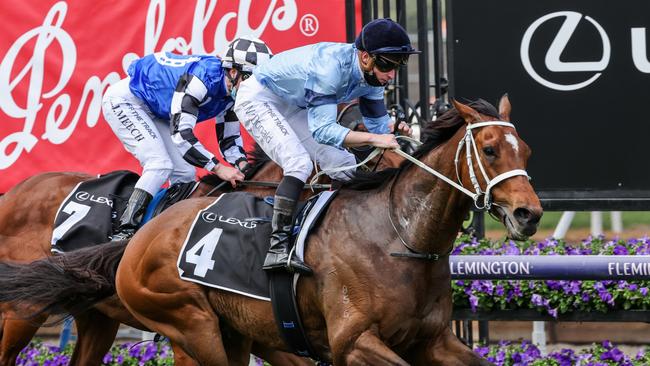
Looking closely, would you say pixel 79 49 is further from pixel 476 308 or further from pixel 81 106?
pixel 476 308

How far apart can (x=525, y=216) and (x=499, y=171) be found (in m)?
0.23

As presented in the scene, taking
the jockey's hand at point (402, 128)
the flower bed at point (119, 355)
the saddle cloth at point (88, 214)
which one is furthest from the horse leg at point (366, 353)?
the flower bed at point (119, 355)

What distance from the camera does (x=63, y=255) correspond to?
5.72 meters

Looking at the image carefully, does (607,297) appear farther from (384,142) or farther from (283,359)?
(384,142)

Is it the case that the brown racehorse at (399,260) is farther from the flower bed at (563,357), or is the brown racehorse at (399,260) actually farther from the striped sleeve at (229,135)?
the flower bed at (563,357)

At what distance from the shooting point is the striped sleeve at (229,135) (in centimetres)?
662

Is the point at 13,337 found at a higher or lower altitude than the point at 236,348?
lower

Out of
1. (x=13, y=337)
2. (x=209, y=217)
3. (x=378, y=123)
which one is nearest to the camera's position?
(x=209, y=217)

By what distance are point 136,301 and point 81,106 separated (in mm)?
2440

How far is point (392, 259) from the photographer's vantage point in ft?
15.9

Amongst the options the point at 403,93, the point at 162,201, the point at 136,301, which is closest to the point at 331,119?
the point at 136,301

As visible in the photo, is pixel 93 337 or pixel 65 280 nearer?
pixel 65 280

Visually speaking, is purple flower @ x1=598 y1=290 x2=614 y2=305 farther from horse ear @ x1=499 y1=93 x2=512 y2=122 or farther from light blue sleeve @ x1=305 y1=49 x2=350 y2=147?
light blue sleeve @ x1=305 y1=49 x2=350 y2=147

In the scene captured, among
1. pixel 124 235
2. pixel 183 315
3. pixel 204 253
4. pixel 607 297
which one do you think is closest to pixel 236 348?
pixel 183 315
